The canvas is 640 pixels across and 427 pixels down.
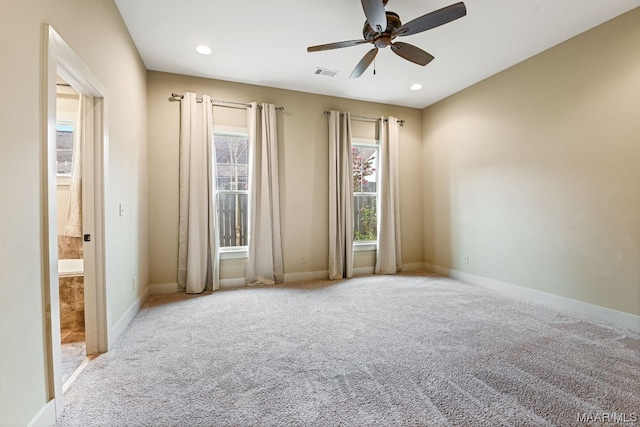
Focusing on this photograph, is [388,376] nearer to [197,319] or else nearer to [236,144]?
[197,319]

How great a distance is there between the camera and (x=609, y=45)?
2.72 m

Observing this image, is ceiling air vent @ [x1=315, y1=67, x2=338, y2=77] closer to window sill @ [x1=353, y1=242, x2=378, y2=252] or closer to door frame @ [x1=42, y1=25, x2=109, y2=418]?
door frame @ [x1=42, y1=25, x2=109, y2=418]

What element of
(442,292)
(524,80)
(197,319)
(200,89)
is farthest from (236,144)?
(524,80)

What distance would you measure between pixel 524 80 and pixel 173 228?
4813mm

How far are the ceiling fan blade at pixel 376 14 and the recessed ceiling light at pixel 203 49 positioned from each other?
6.40 ft

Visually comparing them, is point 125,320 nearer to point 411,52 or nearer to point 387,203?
point 411,52

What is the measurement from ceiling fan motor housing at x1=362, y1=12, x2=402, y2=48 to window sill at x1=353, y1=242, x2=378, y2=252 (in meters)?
3.04

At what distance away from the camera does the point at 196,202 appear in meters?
3.73

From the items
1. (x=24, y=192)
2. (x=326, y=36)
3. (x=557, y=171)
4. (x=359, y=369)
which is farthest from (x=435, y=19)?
(x=24, y=192)

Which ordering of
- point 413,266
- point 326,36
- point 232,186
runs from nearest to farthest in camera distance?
point 326,36, point 232,186, point 413,266

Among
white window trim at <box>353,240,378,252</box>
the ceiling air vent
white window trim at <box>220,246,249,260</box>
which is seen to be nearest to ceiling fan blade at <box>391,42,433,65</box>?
the ceiling air vent

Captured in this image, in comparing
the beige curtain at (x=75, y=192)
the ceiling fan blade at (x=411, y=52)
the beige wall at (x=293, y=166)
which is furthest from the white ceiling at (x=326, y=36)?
the beige curtain at (x=75, y=192)

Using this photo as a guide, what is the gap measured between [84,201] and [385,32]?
2.73 metres

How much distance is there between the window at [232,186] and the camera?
4102mm
